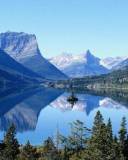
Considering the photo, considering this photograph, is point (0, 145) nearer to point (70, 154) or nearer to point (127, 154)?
point (70, 154)

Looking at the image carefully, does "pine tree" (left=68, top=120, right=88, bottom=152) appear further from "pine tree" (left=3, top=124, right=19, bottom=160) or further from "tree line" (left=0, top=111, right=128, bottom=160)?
"pine tree" (left=3, top=124, right=19, bottom=160)

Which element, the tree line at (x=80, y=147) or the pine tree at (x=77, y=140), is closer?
the tree line at (x=80, y=147)

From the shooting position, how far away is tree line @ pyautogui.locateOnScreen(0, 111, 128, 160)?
55.4m

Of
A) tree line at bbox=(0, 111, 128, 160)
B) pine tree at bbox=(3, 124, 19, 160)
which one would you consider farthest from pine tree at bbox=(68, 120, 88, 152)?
pine tree at bbox=(3, 124, 19, 160)

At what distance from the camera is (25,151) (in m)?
80.4

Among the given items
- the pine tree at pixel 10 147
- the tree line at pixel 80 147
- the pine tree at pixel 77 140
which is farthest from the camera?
the pine tree at pixel 77 140

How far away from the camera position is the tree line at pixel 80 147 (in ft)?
182

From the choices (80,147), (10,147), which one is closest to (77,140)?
(80,147)

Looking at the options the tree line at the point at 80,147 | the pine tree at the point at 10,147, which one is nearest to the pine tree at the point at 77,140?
the tree line at the point at 80,147

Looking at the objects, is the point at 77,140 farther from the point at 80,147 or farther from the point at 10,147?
the point at 10,147

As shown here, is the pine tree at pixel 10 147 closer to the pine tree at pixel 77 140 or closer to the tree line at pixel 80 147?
the tree line at pixel 80 147

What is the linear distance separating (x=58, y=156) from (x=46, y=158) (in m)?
2.50

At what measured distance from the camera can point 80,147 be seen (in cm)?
9038

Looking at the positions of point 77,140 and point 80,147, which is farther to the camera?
point 80,147
